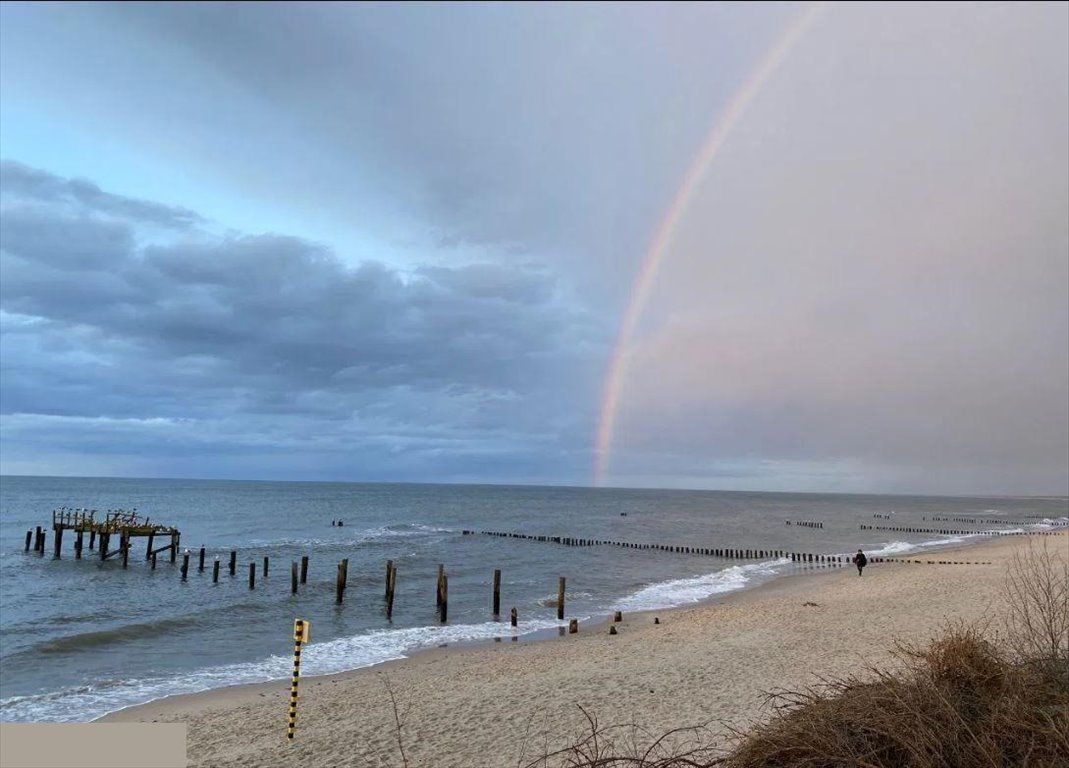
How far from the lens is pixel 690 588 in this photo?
122 ft

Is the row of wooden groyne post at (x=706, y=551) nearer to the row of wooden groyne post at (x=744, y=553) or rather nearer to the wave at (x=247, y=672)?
the row of wooden groyne post at (x=744, y=553)

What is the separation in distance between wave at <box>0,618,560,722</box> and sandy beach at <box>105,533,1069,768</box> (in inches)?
40.5

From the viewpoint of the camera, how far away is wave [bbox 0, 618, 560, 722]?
642 inches

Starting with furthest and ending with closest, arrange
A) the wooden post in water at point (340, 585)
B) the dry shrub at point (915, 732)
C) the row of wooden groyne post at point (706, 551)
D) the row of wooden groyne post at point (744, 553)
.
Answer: the row of wooden groyne post at point (706, 551) < the row of wooden groyne post at point (744, 553) < the wooden post in water at point (340, 585) < the dry shrub at point (915, 732)

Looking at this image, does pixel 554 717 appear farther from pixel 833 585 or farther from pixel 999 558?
pixel 999 558

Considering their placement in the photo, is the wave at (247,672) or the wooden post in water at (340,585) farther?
the wooden post in water at (340,585)

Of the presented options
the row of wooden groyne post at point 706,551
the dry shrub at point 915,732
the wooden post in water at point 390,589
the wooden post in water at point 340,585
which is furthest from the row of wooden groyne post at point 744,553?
the dry shrub at point 915,732

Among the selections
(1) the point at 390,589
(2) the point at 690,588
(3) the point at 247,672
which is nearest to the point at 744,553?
(2) the point at 690,588

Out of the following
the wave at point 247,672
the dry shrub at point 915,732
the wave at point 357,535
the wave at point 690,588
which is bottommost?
the wave at point 690,588

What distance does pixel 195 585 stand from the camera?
38688 millimetres

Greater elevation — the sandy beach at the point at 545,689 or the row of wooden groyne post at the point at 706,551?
the sandy beach at the point at 545,689

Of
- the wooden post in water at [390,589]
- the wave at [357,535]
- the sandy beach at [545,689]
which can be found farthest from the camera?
the wave at [357,535]

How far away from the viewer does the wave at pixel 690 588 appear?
105 feet

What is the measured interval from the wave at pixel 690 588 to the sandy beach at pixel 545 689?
5.05 meters
